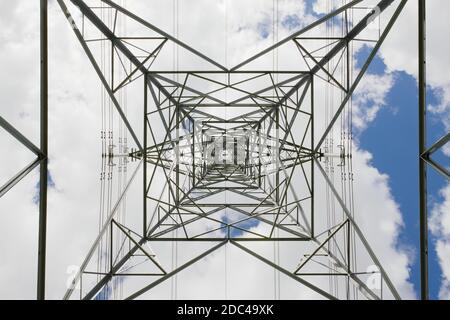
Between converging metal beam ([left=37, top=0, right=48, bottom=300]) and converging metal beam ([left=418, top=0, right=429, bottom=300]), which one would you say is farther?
converging metal beam ([left=418, top=0, right=429, bottom=300])

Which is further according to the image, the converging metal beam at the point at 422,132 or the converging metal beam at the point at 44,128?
the converging metal beam at the point at 422,132

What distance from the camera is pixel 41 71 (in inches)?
342

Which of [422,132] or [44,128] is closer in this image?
[44,128]

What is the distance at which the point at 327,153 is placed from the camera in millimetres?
17500

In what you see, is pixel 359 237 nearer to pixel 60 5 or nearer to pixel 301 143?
pixel 301 143
